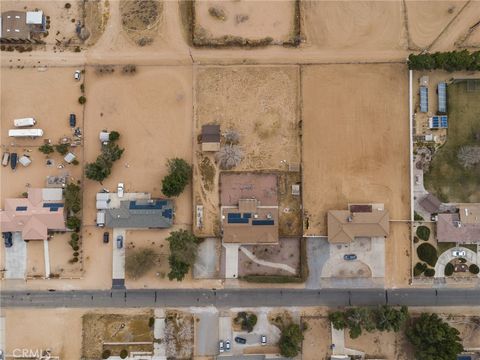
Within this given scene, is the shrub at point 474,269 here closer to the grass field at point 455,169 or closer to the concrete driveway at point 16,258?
the grass field at point 455,169

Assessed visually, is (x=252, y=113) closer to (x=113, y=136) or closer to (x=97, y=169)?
(x=113, y=136)

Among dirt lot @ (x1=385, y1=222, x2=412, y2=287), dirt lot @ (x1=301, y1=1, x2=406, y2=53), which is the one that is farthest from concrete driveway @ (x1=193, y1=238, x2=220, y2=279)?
dirt lot @ (x1=301, y1=1, x2=406, y2=53)

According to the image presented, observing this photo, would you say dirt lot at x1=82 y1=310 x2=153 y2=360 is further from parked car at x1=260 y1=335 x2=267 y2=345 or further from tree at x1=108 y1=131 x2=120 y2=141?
tree at x1=108 y1=131 x2=120 y2=141

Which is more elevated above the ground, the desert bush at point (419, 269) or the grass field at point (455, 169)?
the grass field at point (455, 169)

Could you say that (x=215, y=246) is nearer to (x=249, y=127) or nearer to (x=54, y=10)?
(x=249, y=127)

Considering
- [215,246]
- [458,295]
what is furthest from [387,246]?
[215,246]

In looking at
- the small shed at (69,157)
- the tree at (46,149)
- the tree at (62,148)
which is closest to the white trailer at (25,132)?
the tree at (46,149)
